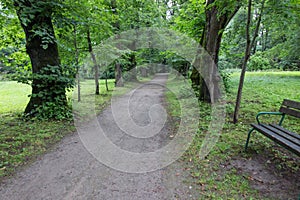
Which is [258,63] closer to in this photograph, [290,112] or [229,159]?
[290,112]

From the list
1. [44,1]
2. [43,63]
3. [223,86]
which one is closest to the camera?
[44,1]

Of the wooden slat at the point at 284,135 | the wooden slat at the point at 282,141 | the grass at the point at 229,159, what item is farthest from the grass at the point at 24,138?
the wooden slat at the point at 284,135

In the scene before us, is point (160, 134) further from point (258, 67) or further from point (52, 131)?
point (258, 67)

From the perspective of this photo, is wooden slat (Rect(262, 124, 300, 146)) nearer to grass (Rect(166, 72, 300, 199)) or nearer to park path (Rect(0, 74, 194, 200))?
grass (Rect(166, 72, 300, 199))

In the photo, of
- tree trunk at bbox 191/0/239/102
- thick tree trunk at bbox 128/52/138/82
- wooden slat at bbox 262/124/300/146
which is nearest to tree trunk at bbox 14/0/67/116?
tree trunk at bbox 191/0/239/102

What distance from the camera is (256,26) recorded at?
412 cm

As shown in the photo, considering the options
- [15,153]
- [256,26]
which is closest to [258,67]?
[256,26]

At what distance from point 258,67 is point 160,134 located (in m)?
25.6

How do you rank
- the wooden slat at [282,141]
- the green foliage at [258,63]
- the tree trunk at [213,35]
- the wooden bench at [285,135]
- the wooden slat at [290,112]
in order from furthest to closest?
the green foliage at [258,63] < the tree trunk at [213,35] < the wooden slat at [290,112] < the wooden bench at [285,135] < the wooden slat at [282,141]

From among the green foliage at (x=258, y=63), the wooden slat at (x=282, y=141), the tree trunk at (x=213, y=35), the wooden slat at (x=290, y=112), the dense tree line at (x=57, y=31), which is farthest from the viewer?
the green foliage at (x=258, y=63)

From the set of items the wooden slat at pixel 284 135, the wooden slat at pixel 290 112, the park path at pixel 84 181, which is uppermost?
the wooden slat at pixel 290 112

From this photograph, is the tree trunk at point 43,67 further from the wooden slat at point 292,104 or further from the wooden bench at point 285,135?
the wooden slat at point 292,104

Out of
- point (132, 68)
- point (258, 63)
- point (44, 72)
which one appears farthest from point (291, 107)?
point (258, 63)

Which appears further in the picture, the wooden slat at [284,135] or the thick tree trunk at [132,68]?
the thick tree trunk at [132,68]
